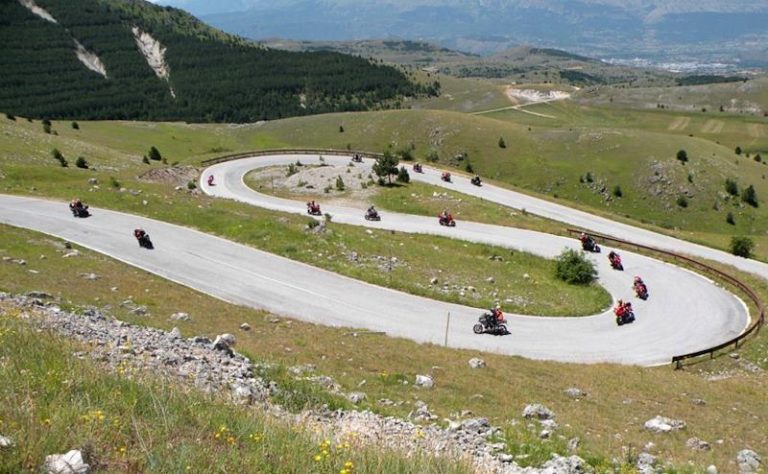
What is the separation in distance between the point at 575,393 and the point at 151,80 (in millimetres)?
180997

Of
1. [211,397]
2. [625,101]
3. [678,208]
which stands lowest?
[678,208]

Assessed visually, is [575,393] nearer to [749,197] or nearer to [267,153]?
[749,197]

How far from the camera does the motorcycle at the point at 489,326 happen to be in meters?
26.0

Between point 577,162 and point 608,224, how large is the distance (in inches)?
1374

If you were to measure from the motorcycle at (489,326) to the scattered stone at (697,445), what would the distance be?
12588mm

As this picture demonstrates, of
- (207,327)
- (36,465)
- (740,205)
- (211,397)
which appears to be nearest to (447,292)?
(207,327)

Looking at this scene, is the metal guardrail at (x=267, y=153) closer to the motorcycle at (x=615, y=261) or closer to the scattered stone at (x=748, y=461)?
the motorcycle at (x=615, y=261)

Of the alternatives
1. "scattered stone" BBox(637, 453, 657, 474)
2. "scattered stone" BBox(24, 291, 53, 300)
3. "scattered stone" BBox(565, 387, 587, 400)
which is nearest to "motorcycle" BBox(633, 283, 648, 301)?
"scattered stone" BBox(565, 387, 587, 400)

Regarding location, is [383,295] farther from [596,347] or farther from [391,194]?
[391,194]

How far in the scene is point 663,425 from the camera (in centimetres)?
1438

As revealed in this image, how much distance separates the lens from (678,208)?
236ft

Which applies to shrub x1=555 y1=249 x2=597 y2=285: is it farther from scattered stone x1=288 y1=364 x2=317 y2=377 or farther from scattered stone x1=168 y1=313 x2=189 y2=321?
scattered stone x1=168 y1=313 x2=189 y2=321

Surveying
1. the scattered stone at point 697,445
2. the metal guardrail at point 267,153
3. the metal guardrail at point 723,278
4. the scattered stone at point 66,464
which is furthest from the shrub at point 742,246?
the scattered stone at point 66,464

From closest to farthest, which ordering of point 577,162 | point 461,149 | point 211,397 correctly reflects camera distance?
point 211,397
point 577,162
point 461,149
